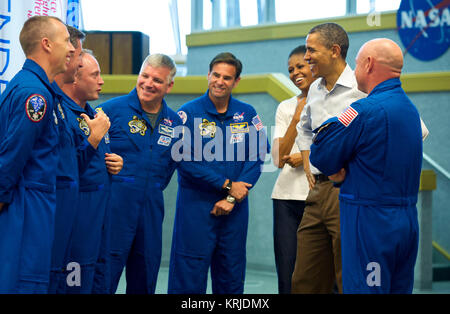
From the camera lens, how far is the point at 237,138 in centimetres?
345

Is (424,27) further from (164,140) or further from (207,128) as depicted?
(164,140)

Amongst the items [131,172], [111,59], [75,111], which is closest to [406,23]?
[111,59]

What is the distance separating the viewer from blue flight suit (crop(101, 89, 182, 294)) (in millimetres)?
3070

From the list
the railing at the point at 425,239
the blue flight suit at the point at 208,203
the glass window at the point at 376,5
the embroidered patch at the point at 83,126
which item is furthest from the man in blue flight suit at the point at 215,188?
the glass window at the point at 376,5

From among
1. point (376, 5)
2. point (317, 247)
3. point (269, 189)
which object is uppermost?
Result: point (376, 5)

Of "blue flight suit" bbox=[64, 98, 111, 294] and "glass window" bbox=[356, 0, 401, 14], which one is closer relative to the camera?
"blue flight suit" bbox=[64, 98, 111, 294]

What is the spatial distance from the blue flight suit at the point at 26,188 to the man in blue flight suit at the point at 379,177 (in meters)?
1.12

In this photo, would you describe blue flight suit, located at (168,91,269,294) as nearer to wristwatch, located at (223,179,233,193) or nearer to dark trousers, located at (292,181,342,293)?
wristwatch, located at (223,179,233,193)

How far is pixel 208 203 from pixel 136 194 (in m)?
0.46

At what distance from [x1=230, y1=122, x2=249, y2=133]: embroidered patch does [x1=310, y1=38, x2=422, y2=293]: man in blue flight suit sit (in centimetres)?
120

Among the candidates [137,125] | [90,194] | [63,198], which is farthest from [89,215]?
[137,125]

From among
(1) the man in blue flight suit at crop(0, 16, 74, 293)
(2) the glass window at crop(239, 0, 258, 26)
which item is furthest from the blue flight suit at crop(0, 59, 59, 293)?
(2) the glass window at crop(239, 0, 258, 26)

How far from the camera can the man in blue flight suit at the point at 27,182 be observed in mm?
1947
